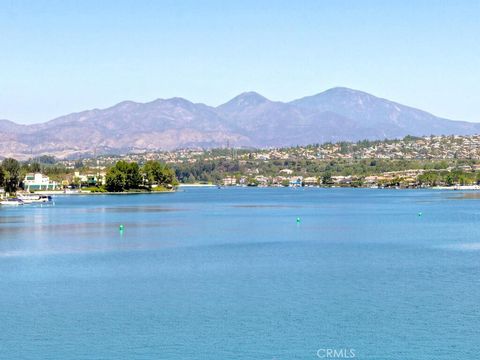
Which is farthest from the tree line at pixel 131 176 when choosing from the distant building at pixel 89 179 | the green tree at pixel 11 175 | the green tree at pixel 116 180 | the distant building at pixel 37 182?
the green tree at pixel 11 175

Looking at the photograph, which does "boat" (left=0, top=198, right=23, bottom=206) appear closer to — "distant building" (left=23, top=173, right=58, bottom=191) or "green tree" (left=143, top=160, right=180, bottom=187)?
"distant building" (left=23, top=173, right=58, bottom=191)

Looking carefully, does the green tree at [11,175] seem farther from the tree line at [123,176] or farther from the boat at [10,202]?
the boat at [10,202]

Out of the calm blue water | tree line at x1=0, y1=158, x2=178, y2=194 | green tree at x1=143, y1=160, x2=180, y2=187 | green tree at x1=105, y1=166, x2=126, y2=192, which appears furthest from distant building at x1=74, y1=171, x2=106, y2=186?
the calm blue water

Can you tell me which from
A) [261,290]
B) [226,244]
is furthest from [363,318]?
[226,244]

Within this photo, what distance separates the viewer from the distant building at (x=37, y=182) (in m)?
144

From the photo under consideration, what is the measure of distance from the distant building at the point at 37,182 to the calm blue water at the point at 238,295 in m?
89.6

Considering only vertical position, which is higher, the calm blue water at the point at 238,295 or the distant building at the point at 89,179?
the distant building at the point at 89,179

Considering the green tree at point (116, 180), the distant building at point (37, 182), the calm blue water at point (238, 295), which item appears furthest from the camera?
the distant building at point (37, 182)

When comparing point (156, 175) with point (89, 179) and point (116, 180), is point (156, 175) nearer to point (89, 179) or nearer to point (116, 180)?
point (116, 180)

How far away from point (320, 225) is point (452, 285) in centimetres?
3362

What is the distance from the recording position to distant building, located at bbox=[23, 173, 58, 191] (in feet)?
472

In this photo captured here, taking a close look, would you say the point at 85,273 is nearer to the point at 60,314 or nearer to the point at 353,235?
the point at 60,314

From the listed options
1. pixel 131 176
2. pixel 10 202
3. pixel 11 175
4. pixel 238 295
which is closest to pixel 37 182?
pixel 131 176

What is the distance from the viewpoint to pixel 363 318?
26.6 meters
